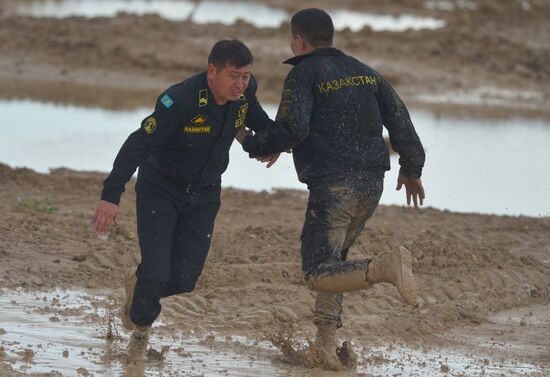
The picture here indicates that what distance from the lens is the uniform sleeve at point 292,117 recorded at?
699 centimetres

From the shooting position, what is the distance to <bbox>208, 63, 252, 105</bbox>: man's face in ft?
22.7

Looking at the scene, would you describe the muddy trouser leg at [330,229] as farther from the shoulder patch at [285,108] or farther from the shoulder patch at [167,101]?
the shoulder patch at [167,101]

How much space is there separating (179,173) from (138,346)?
978 mm

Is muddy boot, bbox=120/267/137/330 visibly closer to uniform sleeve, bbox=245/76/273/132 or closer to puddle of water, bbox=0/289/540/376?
puddle of water, bbox=0/289/540/376

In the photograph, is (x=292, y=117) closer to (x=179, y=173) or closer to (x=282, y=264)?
(x=179, y=173)

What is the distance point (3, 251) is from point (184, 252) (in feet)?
8.21

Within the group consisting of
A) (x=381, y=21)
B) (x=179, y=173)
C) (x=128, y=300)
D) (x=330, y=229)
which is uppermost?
→ (x=381, y=21)

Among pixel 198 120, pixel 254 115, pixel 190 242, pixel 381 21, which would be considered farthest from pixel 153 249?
pixel 381 21

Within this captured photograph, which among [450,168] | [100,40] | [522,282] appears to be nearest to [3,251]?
[522,282]

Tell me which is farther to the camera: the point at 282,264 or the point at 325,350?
the point at 282,264

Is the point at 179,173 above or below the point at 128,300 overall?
above

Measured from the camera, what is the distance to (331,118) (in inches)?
281

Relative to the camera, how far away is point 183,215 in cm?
714

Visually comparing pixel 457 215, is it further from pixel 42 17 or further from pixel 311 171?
pixel 42 17
